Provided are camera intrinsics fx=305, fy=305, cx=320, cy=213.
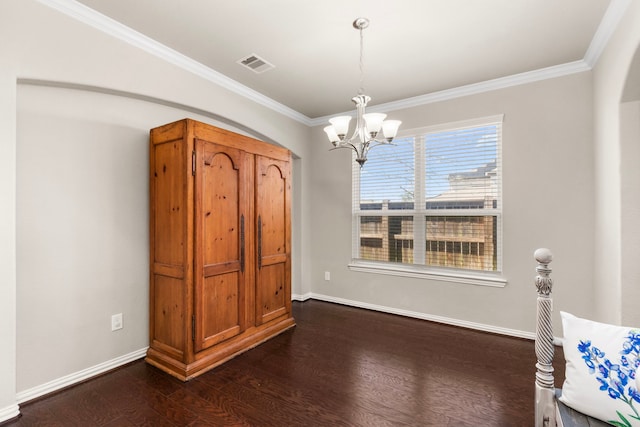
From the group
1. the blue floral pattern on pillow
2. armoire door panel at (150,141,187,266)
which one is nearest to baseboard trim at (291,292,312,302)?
armoire door panel at (150,141,187,266)

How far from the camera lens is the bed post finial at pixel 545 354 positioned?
140 cm

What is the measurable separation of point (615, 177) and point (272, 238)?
3.08 m

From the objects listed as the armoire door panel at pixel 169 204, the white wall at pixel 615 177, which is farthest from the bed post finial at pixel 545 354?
the armoire door panel at pixel 169 204

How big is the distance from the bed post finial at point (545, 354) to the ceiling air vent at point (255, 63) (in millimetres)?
2740

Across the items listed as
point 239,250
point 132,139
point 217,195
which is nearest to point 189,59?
point 132,139

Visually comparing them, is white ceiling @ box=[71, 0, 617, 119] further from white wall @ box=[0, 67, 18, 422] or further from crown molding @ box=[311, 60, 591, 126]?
white wall @ box=[0, 67, 18, 422]

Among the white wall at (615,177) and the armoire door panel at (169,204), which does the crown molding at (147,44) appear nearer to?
the armoire door panel at (169,204)

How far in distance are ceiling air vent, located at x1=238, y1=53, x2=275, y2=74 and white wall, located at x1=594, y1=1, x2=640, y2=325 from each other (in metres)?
2.78

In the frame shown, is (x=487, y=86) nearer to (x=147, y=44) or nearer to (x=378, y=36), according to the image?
(x=378, y=36)

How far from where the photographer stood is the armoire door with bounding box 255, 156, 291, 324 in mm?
3156

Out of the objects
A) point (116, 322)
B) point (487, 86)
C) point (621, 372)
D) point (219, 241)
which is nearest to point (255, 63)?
point (219, 241)

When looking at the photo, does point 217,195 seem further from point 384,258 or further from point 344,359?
point 384,258

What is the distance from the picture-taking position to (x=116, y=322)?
102 inches

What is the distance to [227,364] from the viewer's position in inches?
105
